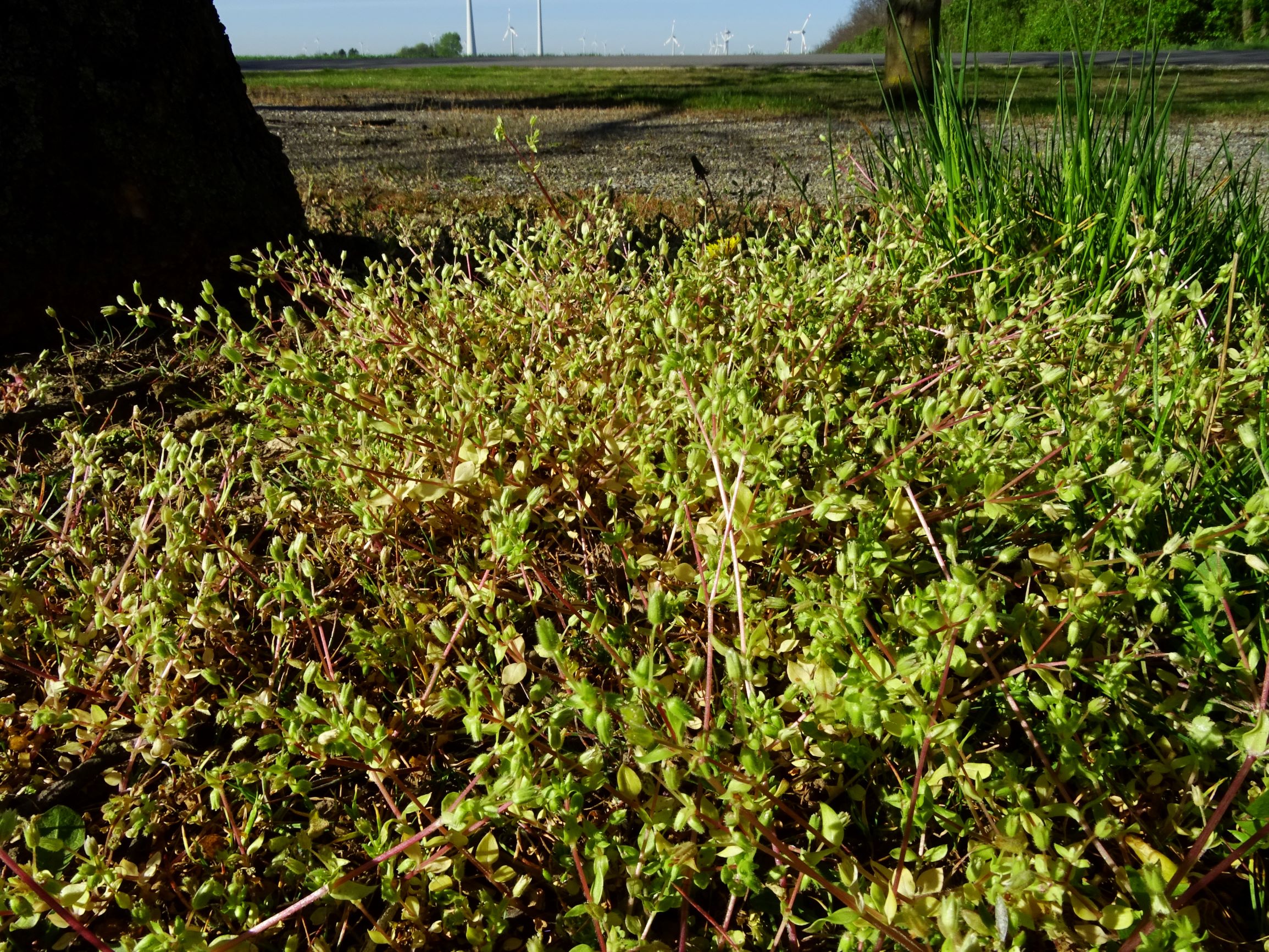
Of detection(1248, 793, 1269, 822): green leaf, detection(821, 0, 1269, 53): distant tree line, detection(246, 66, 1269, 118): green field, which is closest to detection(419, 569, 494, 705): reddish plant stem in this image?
Answer: detection(1248, 793, 1269, 822): green leaf

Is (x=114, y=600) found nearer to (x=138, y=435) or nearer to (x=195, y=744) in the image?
(x=195, y=744)

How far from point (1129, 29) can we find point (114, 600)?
30.2 meters

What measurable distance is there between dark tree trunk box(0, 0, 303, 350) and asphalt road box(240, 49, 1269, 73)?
36.5 ft

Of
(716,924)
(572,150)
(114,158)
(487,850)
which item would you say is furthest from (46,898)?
(572,150)

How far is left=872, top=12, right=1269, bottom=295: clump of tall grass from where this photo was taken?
7.95ft

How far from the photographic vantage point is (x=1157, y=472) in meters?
1.44

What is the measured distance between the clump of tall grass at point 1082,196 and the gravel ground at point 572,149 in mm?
560

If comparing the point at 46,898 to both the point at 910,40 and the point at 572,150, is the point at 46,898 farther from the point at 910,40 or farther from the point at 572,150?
the point at 910,40

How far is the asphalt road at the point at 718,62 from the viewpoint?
1645cm

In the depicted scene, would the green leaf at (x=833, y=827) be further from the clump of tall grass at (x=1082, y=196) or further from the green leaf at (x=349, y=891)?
the clump of tall grass at (x=1082, y=196)

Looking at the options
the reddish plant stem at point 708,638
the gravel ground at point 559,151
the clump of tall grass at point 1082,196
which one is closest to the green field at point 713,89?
the gravel ground at point 559,151

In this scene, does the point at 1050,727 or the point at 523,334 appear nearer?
the point at 1050,727

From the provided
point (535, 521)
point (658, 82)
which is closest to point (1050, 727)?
point (535, 521)

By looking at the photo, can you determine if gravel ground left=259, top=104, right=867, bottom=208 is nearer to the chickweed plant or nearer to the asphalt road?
the chickweed plant
